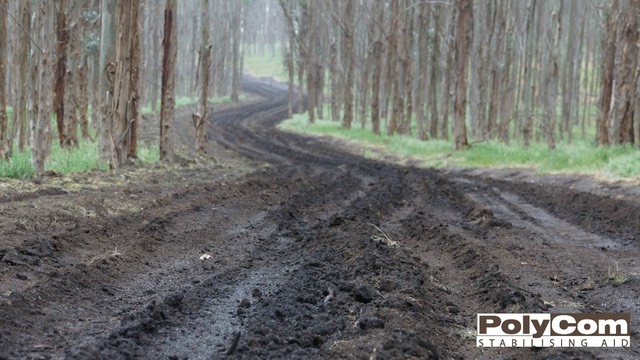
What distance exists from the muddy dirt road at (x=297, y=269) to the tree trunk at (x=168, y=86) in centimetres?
394

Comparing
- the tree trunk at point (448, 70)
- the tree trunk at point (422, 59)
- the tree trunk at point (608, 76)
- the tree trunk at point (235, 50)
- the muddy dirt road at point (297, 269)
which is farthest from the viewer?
the tree trunk at point (235, 50)

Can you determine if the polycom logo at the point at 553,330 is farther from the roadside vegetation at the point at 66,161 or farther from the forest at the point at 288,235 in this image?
the roadside vegetation at the point at 66,161

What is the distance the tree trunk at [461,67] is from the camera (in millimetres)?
23297

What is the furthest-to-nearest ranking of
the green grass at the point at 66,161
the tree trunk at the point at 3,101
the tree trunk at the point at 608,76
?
the tree trunk at the point at 608,76, the tree trunk at the point at 3,101, the green grass at the point at 66,161

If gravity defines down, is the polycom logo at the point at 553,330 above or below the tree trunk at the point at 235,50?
below

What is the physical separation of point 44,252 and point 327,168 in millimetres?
12725

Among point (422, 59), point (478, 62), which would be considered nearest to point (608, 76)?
point (478, 62)

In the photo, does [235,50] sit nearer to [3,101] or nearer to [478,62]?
[478,62]

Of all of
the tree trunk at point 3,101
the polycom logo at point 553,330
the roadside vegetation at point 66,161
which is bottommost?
the roadside vegetation at point 66,161

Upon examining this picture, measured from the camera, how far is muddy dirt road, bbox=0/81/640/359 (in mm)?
4930


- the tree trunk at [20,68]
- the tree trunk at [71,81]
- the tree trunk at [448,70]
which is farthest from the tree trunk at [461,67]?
the tree trunk at [20,68]

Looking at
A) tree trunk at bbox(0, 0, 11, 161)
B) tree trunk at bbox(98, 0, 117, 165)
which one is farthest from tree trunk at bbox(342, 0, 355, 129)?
tree trunk at bbox(0, 0, 11, 161)

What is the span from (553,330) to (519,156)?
16.1 meters

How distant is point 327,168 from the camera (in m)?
19.5
